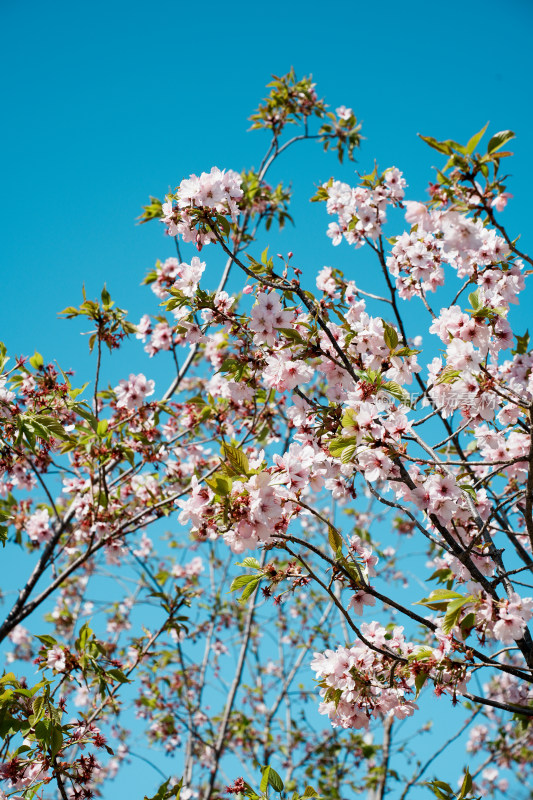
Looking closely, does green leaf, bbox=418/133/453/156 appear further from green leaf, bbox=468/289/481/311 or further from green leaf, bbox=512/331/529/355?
green leaf, bbox=512/331/529/355

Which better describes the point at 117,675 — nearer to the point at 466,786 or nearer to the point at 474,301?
the point at 466,786

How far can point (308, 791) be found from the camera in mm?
2525

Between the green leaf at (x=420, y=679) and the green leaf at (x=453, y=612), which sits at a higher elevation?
the green leaf at (x=453, y=612)

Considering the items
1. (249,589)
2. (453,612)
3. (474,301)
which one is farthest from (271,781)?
(474,301)

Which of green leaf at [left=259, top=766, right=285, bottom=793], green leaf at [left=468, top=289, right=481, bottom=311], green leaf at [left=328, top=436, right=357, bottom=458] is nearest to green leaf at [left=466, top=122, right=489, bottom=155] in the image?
green leaf at [left=468, top=289, right=481, bottom=311]

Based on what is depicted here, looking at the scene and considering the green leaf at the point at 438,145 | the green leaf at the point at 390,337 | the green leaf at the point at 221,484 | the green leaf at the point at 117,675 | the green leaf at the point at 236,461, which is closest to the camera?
the green leaf at the point at 438,145

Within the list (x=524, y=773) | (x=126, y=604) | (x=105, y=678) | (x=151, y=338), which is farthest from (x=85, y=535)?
(x=524, y=773)

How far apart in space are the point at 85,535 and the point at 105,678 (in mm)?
1110

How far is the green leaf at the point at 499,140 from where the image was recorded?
205 centimetres

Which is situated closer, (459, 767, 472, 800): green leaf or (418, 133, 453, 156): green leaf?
(418, 133, 453, 156): green leaf

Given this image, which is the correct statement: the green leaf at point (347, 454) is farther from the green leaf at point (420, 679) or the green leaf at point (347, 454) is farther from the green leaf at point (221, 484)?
the green leaf at point (420, 679)

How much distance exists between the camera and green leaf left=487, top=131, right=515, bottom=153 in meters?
2.05

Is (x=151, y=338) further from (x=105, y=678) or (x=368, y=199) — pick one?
(x=105, y=678)

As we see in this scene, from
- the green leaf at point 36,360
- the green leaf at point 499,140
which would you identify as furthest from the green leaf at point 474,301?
the green leaf at point 36,360
